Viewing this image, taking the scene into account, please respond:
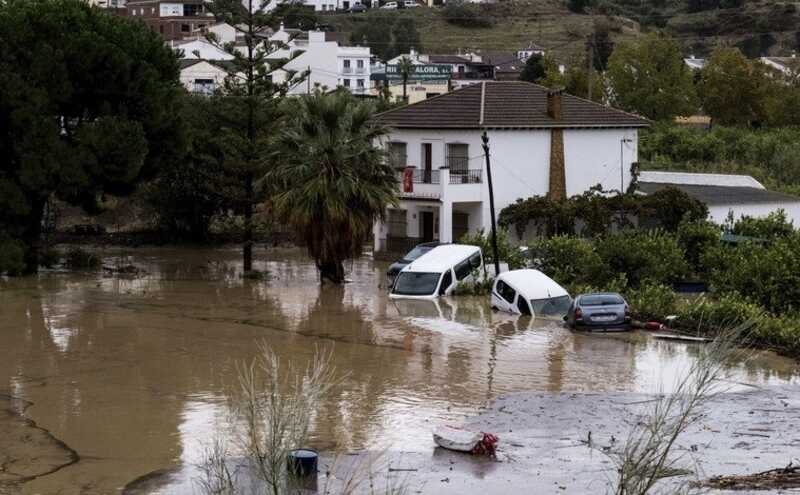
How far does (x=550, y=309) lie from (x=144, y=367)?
10495 mm

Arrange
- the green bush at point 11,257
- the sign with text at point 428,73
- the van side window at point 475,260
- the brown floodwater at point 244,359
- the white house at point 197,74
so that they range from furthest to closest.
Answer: the sign with text at point 428,73 → the white house at point 197,74 → the green bush at point 11,257 → the van side window at point 475,260 → the brown floodwater at point 244,359

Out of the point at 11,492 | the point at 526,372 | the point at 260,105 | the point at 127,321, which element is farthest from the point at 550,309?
the point at 11,492

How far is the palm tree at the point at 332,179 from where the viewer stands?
1442 inches

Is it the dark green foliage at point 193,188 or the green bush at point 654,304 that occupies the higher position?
the dark green foliage at point 193,188

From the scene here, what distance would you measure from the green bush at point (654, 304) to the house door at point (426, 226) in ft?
43.5

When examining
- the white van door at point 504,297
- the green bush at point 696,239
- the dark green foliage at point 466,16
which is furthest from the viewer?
the dark green foliage at point 466,16

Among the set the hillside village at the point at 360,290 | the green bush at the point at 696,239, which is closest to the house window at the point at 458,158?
the hillside village at the point at 360,290

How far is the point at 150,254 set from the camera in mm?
47094

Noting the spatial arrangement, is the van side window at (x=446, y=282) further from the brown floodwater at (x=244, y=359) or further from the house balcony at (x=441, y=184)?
the house balcony at (x=441, y=184)

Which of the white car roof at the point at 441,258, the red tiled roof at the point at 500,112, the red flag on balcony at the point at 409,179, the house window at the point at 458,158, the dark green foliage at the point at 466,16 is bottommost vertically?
the white car roof at the point at 441,258

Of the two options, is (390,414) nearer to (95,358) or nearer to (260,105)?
(95,358)

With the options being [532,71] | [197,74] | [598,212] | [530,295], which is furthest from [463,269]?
[532,71]

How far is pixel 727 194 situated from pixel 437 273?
16.8 meters

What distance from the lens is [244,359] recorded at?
89.0ft
